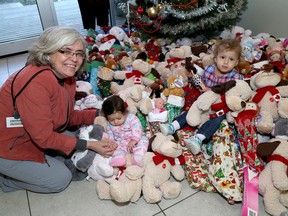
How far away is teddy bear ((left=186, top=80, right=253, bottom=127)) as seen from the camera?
1216 mm

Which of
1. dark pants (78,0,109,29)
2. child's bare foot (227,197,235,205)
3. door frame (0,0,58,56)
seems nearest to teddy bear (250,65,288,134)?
child's bare foot (227,197,235,205)

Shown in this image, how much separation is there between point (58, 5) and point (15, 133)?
3.35m

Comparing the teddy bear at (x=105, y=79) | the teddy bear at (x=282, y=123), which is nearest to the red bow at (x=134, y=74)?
the teddy bear at (x=105, y=79)

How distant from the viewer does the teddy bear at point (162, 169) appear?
3.87 feet

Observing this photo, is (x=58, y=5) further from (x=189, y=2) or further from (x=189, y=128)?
(x=189, y=128)

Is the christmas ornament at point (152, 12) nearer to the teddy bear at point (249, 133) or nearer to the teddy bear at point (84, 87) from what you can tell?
the teddy bear at point (84, 87)

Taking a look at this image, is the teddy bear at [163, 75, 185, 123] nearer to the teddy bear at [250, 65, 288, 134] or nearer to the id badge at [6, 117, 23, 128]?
the teddy bear at [250, 65, 288, 134]

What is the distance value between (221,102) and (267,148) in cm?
31

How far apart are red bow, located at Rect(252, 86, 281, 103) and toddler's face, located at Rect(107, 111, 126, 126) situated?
0.70 metres

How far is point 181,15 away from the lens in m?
1.84

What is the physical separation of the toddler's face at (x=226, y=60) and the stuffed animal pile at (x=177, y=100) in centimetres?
13

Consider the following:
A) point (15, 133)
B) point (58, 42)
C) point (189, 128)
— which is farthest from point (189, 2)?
point (15, 133)

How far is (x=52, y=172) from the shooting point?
1.24m

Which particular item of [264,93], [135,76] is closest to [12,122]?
[135,76]
